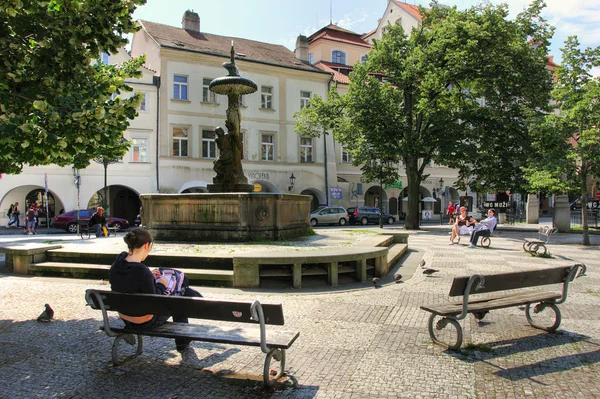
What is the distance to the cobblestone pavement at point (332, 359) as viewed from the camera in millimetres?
3773

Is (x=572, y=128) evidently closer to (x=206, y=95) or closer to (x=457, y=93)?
(x=457, y=93)

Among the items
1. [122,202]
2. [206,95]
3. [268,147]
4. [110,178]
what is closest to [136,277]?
[110,178]

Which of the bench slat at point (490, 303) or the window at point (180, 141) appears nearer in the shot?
the bench slat at point (490, 303)

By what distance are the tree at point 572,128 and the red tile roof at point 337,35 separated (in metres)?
32.2

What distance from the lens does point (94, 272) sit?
8500 millimetres

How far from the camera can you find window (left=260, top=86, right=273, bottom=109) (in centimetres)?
3462

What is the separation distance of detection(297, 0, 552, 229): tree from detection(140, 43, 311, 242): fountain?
43.7ft

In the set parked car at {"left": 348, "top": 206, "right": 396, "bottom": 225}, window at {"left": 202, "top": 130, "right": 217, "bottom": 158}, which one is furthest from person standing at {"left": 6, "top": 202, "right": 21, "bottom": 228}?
parked car at {"left": 348, "top": 206, "right": 396, "bottom": 225}

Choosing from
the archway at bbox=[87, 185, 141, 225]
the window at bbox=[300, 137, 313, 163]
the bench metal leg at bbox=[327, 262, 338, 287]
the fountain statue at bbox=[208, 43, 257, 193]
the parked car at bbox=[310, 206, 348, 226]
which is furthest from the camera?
the window at bbox=[300, 137, 313, 163]

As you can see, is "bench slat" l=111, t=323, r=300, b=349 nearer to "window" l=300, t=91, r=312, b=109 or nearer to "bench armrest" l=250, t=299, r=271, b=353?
"bench armrest" l=250, t=299, r=271, b=353

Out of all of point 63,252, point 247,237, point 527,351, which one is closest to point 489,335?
point 527,351

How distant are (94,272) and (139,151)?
2294cm

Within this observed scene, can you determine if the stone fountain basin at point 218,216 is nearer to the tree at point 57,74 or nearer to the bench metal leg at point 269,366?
the tree at point 57,74

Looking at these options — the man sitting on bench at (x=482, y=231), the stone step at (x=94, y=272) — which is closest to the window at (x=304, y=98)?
the man sitting on bench at (x=482, y=231)
